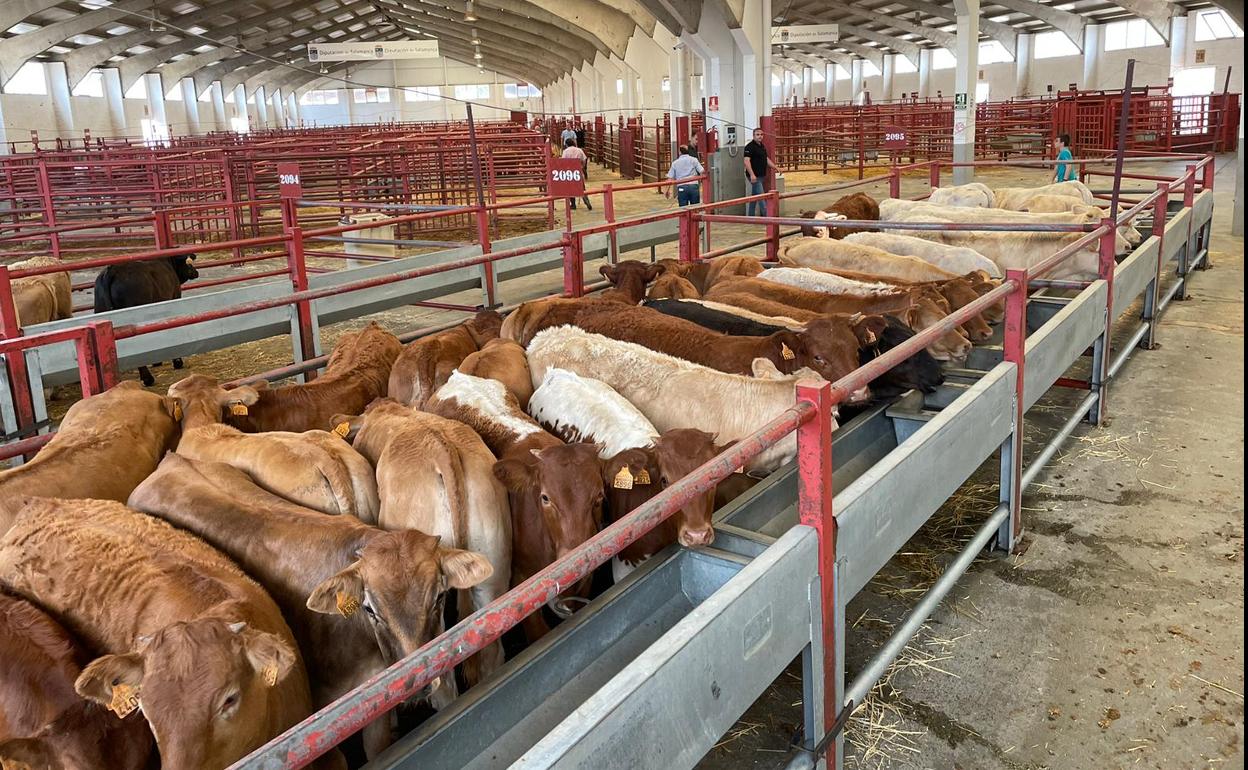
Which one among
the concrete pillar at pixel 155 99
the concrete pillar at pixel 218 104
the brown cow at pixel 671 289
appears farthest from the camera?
the concrete pillar at pixel 218 104

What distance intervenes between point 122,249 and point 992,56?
116ft

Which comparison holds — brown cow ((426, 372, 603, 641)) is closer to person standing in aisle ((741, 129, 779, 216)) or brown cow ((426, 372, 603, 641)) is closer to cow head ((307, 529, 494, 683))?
cow head ((307, 529, 494, 683))

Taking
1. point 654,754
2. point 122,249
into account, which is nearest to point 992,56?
point 122,249

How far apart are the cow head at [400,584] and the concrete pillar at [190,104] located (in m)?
46.5

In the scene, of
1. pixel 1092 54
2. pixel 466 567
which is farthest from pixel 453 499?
pixel 1092 54

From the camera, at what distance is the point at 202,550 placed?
2863 mm

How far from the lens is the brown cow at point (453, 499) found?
3227 mm

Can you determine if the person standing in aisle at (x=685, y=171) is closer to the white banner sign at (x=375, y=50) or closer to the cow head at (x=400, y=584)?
the white banner sign at (x=375, y=50)

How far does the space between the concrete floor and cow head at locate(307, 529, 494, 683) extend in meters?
1.16

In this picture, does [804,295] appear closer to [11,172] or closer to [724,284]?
[724,284]

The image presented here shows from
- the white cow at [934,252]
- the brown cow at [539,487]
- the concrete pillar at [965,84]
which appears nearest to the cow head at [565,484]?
the brown cow at [539,487]

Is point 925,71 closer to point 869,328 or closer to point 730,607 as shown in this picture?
point 869,328

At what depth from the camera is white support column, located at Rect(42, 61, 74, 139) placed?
3231 centimetres

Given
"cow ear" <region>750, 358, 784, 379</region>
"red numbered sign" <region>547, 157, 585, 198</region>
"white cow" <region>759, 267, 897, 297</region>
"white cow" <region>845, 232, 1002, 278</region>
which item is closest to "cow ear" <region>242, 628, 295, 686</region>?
"cow ear" <region>750, 358, 784, 379</region>
